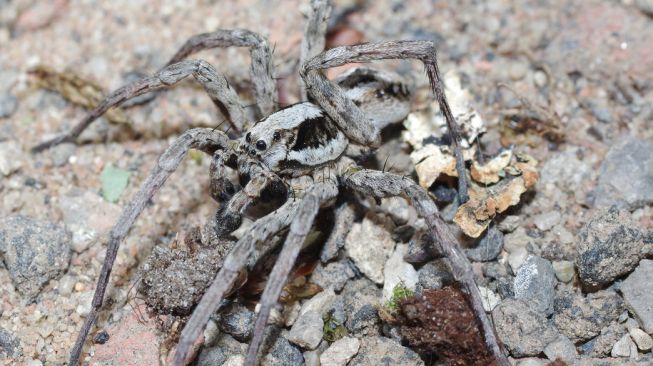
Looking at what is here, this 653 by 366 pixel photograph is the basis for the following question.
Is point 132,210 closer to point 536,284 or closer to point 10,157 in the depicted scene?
point 10,157

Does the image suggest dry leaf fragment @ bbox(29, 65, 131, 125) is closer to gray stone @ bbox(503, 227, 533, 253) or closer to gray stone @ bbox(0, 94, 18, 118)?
gray stone @ bbox(0, 94, 18, 118)

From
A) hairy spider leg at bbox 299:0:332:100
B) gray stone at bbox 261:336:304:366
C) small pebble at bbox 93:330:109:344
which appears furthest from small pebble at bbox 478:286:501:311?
small pebble at bbox 93:330:109:344

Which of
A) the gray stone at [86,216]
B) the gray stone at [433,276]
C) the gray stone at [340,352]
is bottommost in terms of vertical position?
the gray stone at [340,352]

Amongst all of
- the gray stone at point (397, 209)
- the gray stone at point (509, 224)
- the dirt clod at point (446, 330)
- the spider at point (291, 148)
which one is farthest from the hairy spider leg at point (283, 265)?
the gray stone at point (509, 224)

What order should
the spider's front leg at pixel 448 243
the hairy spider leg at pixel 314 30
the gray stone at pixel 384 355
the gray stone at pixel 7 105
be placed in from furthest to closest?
the gray stone at pixel 7 105
the hairy spider leg at pixel 314 30
the gray stone at pixel 384 355
the spider's front leg at pixel 448 243

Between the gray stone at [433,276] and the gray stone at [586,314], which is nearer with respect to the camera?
the gray stone at [586,314]

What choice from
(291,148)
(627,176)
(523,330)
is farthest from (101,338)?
(627,176)

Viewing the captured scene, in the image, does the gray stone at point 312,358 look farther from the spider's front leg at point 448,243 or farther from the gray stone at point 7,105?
the gray stone at point 7,105
